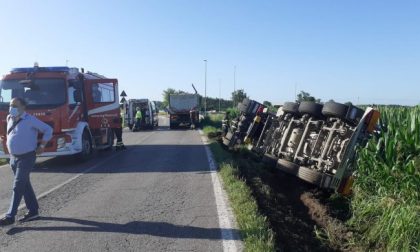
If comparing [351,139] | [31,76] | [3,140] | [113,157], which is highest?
[31,76]

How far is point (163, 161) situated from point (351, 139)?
6.91m

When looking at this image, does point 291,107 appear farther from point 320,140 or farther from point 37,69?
point 37,69

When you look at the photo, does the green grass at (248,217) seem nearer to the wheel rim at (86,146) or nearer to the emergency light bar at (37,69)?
the wheel rim at (86,146)

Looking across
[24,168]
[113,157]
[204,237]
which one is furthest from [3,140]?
[204,237]

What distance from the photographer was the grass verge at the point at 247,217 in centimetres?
533

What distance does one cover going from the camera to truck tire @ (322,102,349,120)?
9.02 m

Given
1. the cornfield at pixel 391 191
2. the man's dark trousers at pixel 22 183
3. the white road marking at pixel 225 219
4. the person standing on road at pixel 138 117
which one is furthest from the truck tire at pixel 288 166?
the person standing on road at pixel 138 117

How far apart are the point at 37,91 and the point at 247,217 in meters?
9.05

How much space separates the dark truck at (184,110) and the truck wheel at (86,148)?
20.5 meters

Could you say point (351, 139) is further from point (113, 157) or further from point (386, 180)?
point (113, 157)

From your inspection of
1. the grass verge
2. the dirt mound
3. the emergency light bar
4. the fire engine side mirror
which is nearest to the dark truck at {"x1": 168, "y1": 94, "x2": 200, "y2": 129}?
the fire engine side mirror

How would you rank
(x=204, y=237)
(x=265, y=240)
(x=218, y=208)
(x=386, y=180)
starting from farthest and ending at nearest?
(x=218, y=208), (x=386, y=180), (x=204, y=237), (x=265, y=240)

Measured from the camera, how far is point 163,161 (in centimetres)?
1405

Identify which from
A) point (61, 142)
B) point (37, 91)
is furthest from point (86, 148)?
point (37, 91)
